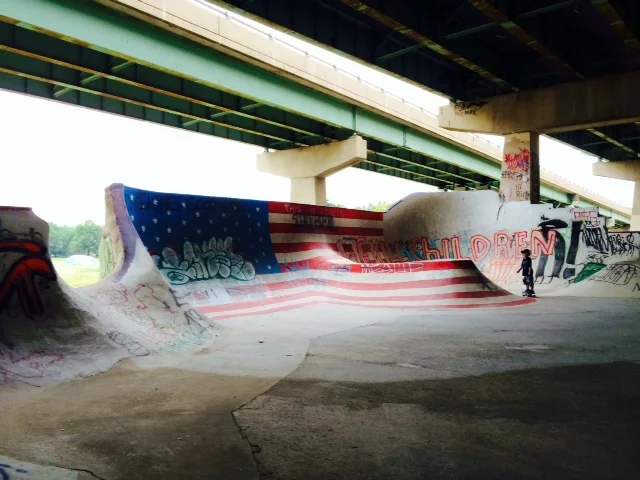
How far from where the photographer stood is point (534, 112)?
23.9 m

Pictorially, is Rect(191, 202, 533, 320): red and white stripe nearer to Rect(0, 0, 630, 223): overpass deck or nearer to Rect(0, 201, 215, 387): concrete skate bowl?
Rect(0, 201, 215, 387): concrete skate bowl

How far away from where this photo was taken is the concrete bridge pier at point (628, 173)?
129 feet

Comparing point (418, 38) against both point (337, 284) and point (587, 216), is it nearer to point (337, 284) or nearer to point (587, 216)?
point (587, 216)

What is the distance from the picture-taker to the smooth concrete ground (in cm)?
337

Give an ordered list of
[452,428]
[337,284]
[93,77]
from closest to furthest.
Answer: [452,428] → [337,284] → [93,77]

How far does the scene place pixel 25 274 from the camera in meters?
6.38

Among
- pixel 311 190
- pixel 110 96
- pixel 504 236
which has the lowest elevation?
pixel 504 236

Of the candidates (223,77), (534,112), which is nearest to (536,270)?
(534,112)

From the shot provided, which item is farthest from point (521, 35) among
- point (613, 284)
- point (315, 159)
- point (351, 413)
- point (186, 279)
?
point (315, 159)

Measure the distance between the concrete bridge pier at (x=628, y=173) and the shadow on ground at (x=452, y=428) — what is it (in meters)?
40.3

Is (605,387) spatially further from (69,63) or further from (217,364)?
(69,63)

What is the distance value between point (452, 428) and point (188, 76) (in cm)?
1895

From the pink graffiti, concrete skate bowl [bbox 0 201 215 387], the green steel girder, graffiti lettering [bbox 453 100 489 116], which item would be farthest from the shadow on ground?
graffiti lettering [bbox 453 100 489 116]

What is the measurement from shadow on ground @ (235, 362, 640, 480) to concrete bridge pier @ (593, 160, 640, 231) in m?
40.3
